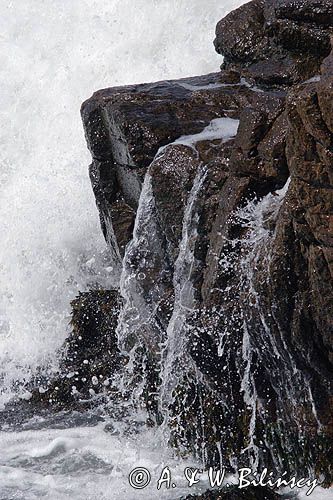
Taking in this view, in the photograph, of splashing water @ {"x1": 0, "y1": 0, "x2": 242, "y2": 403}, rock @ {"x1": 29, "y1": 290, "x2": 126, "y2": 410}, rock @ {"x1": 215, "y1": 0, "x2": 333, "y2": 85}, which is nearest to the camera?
rock @ {"x1": 215, "y1": 0, "x2": 333, "y2": 85}

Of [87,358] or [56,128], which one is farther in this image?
[56,128]

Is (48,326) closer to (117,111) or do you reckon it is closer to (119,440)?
(119,440)

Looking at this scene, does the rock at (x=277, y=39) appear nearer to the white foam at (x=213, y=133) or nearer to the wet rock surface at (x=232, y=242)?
the wet rock surface at (x=232, y=242)

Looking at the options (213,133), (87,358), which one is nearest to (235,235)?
(213,133)

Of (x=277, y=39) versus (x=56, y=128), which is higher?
(x=277, y=39)

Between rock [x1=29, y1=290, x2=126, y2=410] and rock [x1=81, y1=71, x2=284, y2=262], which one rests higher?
rock [x1=81, y1=71, x2=284, y2=262]

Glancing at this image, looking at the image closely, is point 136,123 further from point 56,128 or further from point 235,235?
point 56,128

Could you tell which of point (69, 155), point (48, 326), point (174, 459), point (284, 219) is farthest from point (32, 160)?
point (284, 219)

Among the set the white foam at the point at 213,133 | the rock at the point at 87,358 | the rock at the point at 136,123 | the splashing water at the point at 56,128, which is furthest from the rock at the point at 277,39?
the splashing water at the point at 56,128

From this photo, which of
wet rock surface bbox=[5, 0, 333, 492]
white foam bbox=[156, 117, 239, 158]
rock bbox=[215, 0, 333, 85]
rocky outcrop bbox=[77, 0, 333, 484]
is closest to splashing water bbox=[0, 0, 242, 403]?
wet rock surface bbox=[5, 0, 333, 492]

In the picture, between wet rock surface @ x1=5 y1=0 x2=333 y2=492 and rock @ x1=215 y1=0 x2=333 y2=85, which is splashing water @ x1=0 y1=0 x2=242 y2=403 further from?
rock @ x1=215 y1=0 x2=333 y2=85

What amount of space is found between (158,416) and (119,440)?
1.10ft

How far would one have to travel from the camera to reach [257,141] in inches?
225

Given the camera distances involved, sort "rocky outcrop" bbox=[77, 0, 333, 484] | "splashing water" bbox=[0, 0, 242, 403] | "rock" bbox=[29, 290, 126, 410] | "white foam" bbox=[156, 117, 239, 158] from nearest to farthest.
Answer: "rocky outcrop" bbox=[77, 0, 333, 484], "white foam" bbox=[156, 117, 239, 158], "rock" bbox=[29, 290, 126, 410], "splashing water" bbox=[0, 0, 242, 403]
